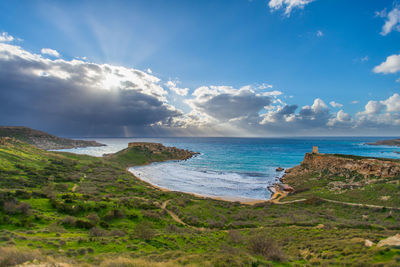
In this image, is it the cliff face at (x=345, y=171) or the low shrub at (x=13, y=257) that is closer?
the low shrub at (x=13, y=257)

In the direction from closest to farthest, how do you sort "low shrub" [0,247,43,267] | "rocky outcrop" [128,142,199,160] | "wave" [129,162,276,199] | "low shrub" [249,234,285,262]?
1. "low shrub" [0,247,43,267]
2. "low shrub" [249,234,285,262]
3. "wave" [129,162,276,199]
4. "rocky outcrop" [128,142,199,160]

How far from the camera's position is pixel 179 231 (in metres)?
18.1

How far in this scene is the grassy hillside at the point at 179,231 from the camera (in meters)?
9.55

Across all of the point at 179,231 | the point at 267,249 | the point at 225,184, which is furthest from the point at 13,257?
the point at 225,184

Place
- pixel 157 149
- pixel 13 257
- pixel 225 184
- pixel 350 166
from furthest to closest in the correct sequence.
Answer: pixel 157 149 < pixel 225 184 < pixel 350 166 < pixel 13 257

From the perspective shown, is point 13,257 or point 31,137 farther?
point 31,137

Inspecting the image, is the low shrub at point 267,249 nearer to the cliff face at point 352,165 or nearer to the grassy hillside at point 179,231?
the grassy hillside at point 179,231

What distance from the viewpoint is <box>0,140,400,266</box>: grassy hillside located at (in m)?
9.55

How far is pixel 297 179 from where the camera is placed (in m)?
46.8

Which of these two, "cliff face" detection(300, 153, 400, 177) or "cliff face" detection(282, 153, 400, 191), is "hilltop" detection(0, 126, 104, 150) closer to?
"cliff face" detection(282, 153, 400, 191)

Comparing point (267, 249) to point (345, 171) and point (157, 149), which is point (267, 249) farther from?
point (157, 149)

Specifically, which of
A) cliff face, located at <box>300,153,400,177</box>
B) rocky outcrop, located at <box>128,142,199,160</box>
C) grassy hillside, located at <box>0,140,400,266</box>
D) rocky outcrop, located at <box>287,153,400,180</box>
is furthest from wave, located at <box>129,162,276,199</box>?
rocky outcrop, located at <box>128,142,199,160</box>

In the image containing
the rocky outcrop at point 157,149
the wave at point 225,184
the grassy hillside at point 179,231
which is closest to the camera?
the grassy hillside at point 179,231

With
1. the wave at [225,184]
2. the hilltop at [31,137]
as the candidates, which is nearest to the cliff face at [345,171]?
the wave at [225,184]
